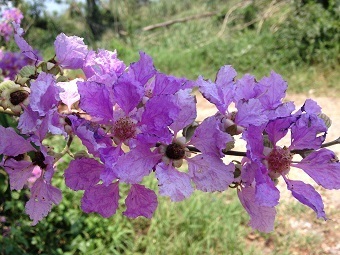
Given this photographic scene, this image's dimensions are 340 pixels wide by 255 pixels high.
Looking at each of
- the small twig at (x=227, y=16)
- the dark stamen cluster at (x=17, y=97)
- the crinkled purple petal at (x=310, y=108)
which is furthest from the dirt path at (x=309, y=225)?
the small twig at (x=227, y=16)

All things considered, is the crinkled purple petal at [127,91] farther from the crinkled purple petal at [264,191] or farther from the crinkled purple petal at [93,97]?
the crinkled purple petal at [264,191]

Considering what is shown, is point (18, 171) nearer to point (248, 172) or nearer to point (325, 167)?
point (248, 172)

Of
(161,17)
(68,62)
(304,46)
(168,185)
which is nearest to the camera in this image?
(168,185)

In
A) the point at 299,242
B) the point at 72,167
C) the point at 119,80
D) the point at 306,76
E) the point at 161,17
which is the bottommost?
the point at 161,17

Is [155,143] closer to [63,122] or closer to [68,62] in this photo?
[63,122]

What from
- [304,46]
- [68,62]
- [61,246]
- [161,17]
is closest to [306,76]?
[304,46]

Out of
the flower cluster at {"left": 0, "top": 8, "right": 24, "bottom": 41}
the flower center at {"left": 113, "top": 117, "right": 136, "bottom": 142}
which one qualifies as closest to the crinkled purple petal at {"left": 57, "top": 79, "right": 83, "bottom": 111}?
the flower center at {"left": 113, "top": 117, "right": 136, "bottom": 142}

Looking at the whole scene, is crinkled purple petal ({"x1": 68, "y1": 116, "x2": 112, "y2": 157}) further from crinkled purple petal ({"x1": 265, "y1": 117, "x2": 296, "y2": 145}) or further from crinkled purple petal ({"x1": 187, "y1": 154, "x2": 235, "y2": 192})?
crinkled purple petal ({"x1": 265, "y1": 117, "x2": 296, "y2": 145})
